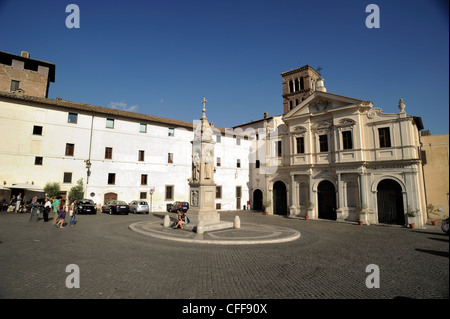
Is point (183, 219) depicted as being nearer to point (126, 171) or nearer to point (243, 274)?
point (243, 274)

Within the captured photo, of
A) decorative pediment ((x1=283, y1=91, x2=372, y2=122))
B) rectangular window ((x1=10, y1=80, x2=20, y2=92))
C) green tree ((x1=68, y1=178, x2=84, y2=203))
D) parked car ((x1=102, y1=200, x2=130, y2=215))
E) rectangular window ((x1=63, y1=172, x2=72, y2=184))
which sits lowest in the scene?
parked car ((x1=102, y1=200, x2=130, y2=215))

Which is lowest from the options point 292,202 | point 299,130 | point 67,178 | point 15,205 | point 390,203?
point 15,205

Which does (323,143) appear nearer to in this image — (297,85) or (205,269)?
(205,269)

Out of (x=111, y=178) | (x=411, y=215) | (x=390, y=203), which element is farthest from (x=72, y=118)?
(x=411, y=215)

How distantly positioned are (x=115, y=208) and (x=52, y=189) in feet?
21.4

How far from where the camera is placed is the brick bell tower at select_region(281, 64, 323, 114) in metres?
42.3

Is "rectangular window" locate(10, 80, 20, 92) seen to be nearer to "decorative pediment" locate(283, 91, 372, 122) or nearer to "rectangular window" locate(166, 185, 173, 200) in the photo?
"rectangular window" locate(166, 185, 173, 200)

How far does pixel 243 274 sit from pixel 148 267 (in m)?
2.96

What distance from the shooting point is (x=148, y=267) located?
7188mm

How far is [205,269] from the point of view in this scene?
719 cm

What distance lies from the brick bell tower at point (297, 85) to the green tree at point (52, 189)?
3794 centimetres

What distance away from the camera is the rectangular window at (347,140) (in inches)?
867

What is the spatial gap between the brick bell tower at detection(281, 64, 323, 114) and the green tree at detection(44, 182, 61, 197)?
124 feet


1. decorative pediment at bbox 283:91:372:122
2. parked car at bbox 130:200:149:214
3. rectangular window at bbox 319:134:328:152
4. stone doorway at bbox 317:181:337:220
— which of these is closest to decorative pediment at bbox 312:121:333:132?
rectangular window at bbox 319:134:328:152
